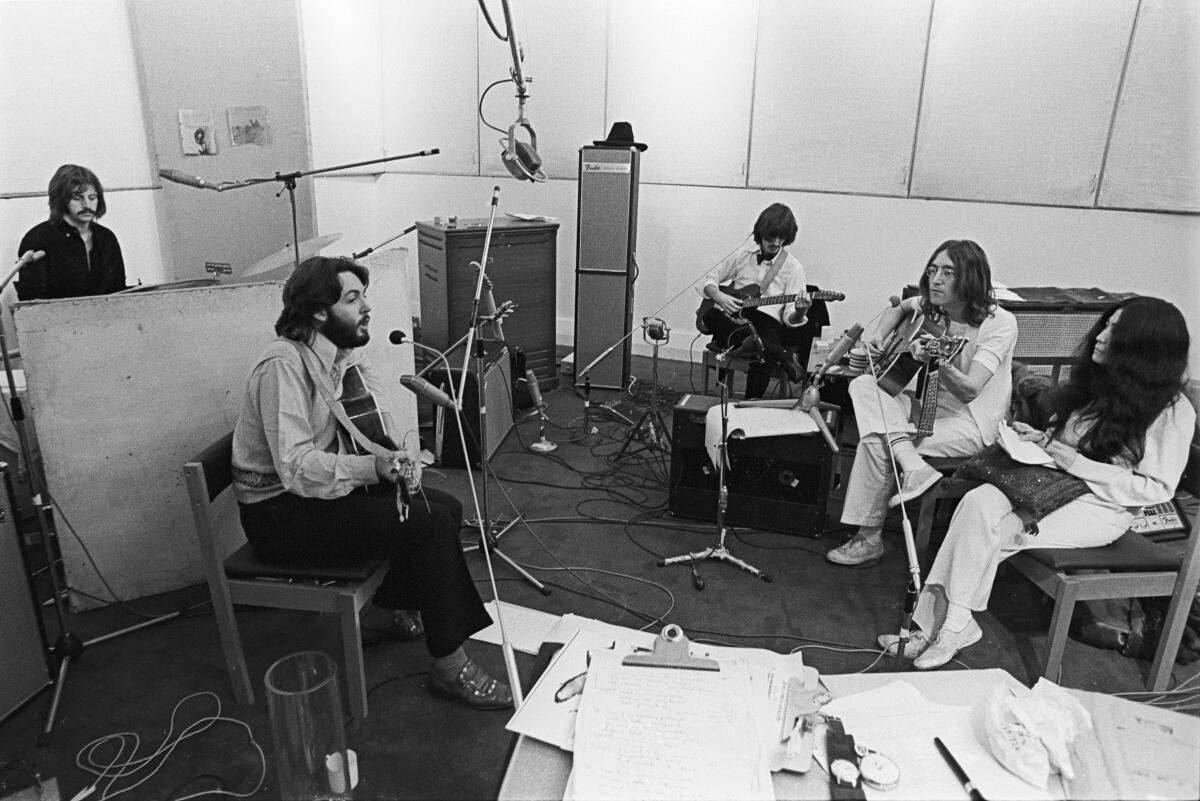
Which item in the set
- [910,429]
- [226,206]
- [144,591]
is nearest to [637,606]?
[910,429]

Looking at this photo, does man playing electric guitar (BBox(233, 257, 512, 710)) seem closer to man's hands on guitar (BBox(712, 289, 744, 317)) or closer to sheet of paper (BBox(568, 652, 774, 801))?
sheet of paper (BBox(568, 652, 774, 801))

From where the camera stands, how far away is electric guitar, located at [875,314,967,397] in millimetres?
3041

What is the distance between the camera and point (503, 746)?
6.98ft

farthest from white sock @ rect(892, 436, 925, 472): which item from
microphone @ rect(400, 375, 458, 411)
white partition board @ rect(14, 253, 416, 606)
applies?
white partition board @ rect(14, 253, 416, 606)

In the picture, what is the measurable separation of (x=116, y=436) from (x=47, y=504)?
1.02 feet

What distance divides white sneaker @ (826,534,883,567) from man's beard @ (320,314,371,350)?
2037 millimetres

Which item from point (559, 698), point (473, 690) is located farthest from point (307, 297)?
point (559, 698)

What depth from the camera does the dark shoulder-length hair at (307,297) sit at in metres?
2.25

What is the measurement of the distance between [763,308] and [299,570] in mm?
2978

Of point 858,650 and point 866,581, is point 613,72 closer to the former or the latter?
point 866,581

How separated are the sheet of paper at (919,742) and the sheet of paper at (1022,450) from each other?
1400 mm

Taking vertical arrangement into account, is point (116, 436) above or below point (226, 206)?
below

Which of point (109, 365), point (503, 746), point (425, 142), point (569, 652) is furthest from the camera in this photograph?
point (425, 142)

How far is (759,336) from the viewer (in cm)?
429
